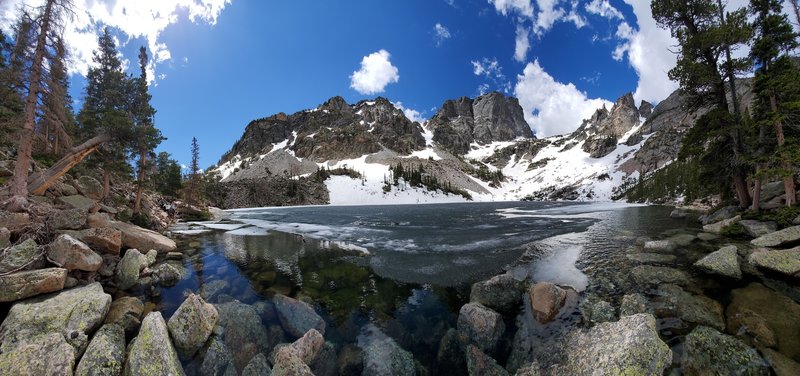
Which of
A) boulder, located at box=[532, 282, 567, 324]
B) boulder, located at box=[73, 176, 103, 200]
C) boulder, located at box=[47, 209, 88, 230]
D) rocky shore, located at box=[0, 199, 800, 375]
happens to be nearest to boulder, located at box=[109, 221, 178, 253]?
boulder, located at box=[47, 209, 88, 230]

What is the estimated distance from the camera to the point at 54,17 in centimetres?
1466

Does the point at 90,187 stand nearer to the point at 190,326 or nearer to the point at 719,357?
the point at 190,326

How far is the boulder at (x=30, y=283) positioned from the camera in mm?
8023

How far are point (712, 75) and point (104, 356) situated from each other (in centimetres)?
3491

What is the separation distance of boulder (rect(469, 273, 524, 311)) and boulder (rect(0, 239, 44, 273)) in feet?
47.9

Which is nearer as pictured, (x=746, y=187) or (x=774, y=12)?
(x=774, y=12)

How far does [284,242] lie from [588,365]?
20900mm

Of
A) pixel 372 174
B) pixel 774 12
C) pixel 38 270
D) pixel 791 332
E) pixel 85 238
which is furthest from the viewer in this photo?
pixel 372 174

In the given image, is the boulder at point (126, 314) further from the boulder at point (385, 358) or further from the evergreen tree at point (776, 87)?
the evergreen tree at point (776, 87)

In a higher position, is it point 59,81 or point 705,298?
point 59,81

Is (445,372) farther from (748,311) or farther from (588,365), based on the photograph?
(748,311)

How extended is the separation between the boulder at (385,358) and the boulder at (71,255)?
1064cm

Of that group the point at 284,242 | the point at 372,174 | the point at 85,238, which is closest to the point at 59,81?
the point at 85,238

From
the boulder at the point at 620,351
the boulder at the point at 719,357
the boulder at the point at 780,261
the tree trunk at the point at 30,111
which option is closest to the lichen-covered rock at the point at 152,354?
the boulder at the point at 620,351
